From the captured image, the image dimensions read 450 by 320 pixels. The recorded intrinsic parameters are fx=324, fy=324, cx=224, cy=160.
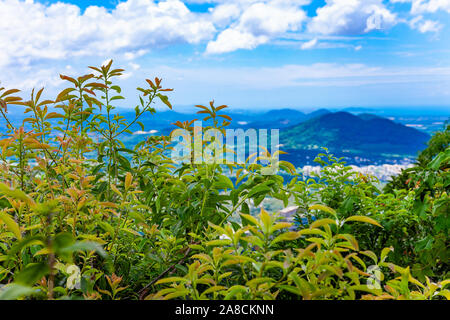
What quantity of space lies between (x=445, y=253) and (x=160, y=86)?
1.41 metres

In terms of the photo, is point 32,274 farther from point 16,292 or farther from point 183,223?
point 183,223

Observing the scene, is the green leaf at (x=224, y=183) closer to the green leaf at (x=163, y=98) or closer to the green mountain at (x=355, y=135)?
the green leaf at (x=163, y=98)

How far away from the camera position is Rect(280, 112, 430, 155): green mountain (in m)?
43.1

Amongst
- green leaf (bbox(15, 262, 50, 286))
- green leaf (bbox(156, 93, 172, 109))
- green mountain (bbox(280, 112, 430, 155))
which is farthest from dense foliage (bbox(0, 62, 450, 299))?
green mountain (bbox(280, 112, 430, 155))

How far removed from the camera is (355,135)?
50.8 m

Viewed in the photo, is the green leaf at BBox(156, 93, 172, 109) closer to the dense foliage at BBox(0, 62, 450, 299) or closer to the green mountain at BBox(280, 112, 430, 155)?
the dense foliage at BBox(0, 62, 450, 299)

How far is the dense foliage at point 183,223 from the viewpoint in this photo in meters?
0.82

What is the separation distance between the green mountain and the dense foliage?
37.7 metres

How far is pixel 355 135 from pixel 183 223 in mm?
53889

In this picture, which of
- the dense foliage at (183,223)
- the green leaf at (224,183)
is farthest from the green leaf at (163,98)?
the green leaf at (224,183)

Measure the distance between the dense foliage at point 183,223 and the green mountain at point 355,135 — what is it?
124 feet

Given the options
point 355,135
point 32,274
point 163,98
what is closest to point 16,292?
point 32,274
